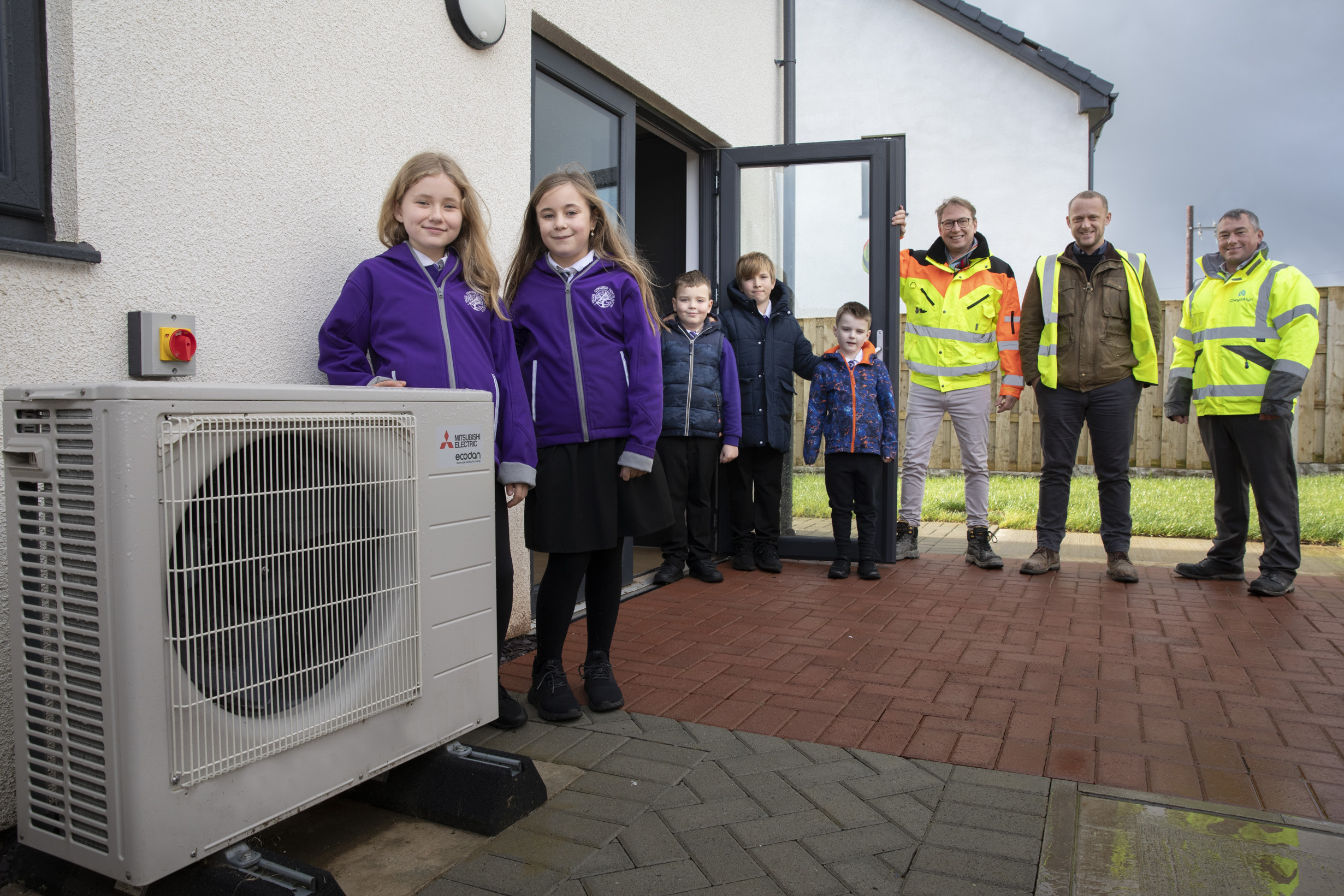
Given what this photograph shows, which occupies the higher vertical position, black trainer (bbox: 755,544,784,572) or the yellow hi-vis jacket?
the yellow hi-vis jacket

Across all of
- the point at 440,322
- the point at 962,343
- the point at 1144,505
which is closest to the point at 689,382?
the point at 962,343

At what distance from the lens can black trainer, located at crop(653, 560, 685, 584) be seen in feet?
17.1

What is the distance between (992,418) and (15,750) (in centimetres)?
1178

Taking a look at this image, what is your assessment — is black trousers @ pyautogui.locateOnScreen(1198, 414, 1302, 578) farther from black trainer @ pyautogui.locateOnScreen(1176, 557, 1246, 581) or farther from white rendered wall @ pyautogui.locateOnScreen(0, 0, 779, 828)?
white rendered wall @ pyautogui.locateOnScreen(0, 0, 779, 828)

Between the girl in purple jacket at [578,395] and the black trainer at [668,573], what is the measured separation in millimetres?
2173

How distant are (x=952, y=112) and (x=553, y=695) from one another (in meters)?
15.0

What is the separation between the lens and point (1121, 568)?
525 centimetres

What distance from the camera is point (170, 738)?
5.37 ft

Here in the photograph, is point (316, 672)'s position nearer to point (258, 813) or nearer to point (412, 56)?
point (258, 813)

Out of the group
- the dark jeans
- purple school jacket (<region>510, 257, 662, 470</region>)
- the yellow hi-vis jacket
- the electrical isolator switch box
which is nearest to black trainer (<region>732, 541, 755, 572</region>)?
the dark jeans

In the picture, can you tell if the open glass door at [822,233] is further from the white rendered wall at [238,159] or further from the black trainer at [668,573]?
the white rendered wall at [238,159]

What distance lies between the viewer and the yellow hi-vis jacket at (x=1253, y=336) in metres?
4.84

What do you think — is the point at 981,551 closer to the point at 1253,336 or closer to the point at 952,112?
the point at 1253,336

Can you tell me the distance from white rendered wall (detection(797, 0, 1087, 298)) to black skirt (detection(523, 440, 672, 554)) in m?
13.1
